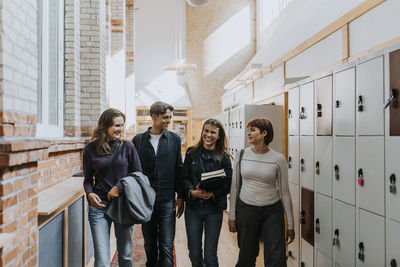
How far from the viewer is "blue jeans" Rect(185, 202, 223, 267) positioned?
2445 mm

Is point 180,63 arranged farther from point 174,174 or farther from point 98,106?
point 174,174

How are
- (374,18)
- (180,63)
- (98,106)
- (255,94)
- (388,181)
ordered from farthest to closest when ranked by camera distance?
(180,63), (255,94), (98,106), (374,18), (388,181)

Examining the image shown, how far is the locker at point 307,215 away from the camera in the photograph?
3.02 meters

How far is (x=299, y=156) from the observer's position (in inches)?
130

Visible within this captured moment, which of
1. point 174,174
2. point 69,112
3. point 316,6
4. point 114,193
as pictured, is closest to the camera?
point 114,193

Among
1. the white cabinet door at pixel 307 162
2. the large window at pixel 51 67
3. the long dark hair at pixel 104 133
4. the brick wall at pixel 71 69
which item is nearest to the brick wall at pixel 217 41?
the brick wall at pixel 71 69

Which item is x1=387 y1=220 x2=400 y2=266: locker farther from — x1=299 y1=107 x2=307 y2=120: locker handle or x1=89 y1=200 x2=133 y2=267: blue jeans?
x1=89 y1=200 x2=133 y2=267: blue jeans

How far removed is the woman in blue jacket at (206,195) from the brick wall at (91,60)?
1973 mm

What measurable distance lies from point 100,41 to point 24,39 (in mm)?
2380

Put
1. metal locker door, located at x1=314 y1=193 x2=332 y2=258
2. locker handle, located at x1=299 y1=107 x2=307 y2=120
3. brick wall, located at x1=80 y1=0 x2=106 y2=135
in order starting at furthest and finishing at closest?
brick wall, located at x1=80 y1=0 x2=106 y2=135 < locker handle, located at x1=299 y1=107 x2=307 y2=120 < metal locker door, located at x1=314 y1=193 x2=332 y2=258

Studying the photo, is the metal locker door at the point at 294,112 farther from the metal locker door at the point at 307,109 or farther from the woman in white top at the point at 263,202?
the woman in white top at the point at 263,202

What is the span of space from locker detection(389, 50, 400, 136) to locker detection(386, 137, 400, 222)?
0.26 ft

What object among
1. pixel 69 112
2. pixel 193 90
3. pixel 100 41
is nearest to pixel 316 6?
pixel 100 41

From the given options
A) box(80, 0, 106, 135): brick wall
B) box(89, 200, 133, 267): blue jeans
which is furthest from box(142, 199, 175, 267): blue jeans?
box(80, 0, 106, 135): brick wall
